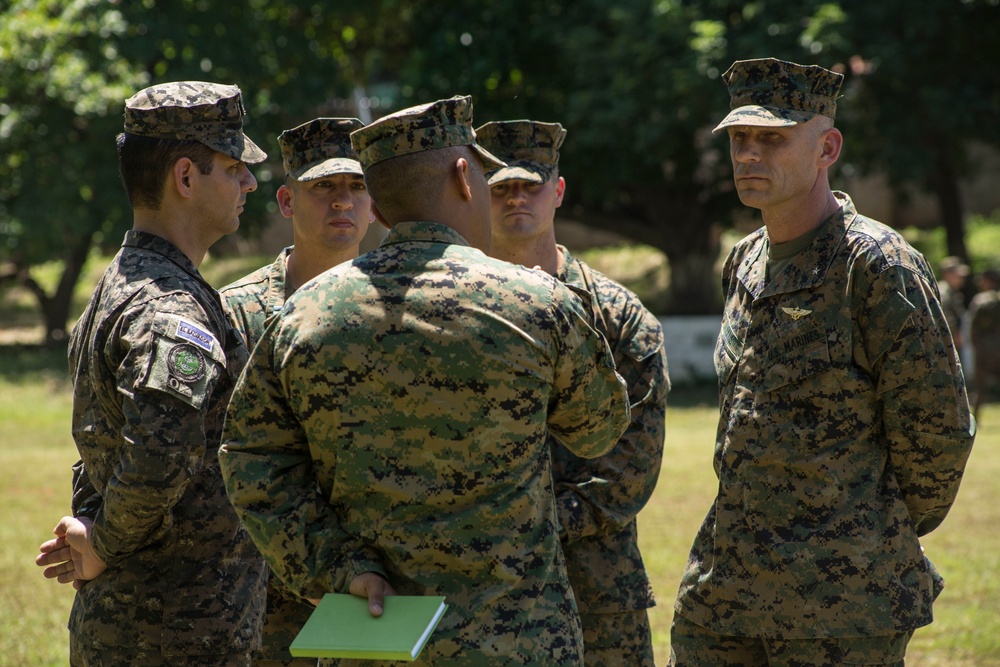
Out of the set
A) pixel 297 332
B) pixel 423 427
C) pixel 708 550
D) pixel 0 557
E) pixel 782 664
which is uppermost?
pixel 297 332

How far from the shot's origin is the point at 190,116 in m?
3.23

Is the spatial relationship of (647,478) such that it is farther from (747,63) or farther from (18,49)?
(18,49)

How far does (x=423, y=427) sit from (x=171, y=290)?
0.91 meters

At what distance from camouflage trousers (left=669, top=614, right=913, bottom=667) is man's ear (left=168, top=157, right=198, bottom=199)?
2.00m

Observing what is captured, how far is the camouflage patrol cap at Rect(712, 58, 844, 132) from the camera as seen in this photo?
342cm

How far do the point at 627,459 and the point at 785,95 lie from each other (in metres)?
1.30

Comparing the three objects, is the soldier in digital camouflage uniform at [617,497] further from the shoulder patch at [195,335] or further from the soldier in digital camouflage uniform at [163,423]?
the shoulder patch at [195,335]

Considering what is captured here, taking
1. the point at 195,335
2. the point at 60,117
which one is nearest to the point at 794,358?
the point at 195,335

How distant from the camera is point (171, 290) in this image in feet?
10.0

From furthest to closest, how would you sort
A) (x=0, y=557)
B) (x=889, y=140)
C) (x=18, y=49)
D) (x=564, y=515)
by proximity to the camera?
(x=18, y=49), (x=889, y=140), (x=0, y=557), (x=564, y=515)

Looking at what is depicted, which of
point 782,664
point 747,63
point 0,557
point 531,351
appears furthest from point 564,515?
point 0,557

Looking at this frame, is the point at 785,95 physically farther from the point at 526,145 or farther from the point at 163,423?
the point at 163,423

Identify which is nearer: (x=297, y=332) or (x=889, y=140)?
(x=297, y=332)

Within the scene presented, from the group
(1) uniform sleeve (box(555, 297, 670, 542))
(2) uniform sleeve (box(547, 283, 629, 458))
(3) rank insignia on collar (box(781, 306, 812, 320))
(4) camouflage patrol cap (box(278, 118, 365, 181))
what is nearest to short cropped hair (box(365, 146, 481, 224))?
(2) uniform sleeve (box(547, 283, 629, 458))
